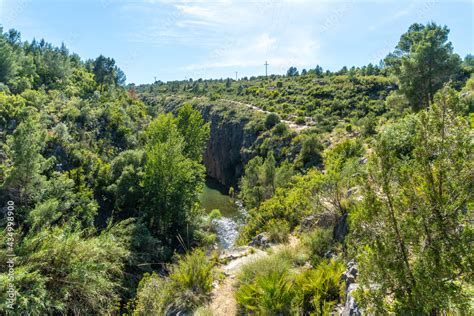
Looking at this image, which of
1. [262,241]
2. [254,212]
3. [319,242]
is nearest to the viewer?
[319,242]

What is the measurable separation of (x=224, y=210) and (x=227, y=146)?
1499cm

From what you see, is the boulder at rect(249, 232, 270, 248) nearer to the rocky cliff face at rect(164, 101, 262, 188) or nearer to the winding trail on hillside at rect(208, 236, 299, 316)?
the winding trail on hillside at rect(208, 236, 299, 316)

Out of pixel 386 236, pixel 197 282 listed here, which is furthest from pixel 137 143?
pixel 386 236

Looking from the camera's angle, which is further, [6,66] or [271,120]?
[271,120]

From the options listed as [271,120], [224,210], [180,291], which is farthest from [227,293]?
[271,120]

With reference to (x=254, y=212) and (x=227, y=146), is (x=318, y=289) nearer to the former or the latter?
(x=254, y=212)

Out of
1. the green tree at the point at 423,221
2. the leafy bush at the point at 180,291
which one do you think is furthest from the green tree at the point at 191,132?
the green tree at the point at 423,221

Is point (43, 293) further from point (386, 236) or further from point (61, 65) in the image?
point (61, 65)

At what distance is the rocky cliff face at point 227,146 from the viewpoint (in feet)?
Answer: 136

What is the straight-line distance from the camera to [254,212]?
1864 centimetres

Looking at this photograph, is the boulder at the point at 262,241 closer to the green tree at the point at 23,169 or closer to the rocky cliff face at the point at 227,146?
the green tree at the point at 23,169

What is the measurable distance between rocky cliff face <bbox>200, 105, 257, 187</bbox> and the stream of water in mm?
2476

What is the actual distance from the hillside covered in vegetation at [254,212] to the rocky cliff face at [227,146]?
164 inches

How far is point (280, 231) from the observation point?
11.2 metres
